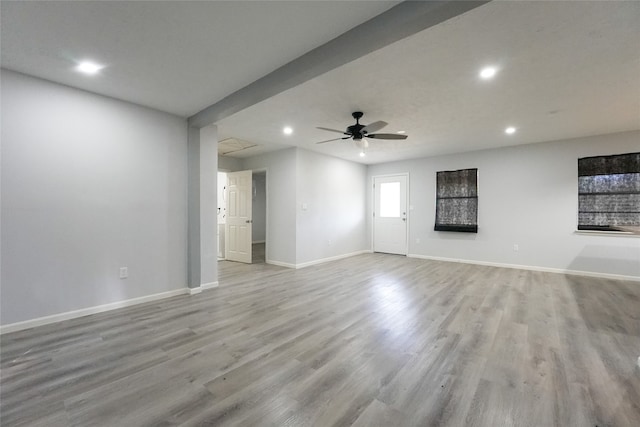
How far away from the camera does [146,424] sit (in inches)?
58.2

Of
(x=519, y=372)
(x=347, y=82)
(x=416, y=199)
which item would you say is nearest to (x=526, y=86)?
(x=347, y=82)

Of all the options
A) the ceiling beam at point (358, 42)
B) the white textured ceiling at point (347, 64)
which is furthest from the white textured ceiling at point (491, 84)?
the ceiling beam at point (358, 42)

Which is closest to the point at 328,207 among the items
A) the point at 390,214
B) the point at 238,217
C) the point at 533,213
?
the point at 390,214

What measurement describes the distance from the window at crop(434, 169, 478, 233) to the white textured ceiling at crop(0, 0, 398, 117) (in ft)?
16.7

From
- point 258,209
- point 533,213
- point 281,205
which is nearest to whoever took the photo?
point 533,213

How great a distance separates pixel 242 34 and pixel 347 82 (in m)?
1.15

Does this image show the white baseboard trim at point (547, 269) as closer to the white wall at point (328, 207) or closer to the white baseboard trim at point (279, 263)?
the white wall at point (328, 207)

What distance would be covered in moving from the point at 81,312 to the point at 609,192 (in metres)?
8.04

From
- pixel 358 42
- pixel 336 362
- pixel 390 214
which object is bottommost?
pixel 336 362

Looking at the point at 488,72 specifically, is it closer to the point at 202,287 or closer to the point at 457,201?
the point at 457,201

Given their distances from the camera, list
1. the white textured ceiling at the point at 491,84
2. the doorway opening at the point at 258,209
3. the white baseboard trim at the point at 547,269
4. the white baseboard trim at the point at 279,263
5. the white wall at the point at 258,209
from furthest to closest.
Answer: the white wall at the point at 258,209
the doorway opening at the point at 258,209
the white baseboard trim at the point at 279,263
the white baseboard trim at the point at 547,269
the white textured ceiling at the point at 491,84

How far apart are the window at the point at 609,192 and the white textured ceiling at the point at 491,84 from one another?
576 millimetres

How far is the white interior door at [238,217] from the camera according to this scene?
6109 mm

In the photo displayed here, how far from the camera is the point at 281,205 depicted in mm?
5836
